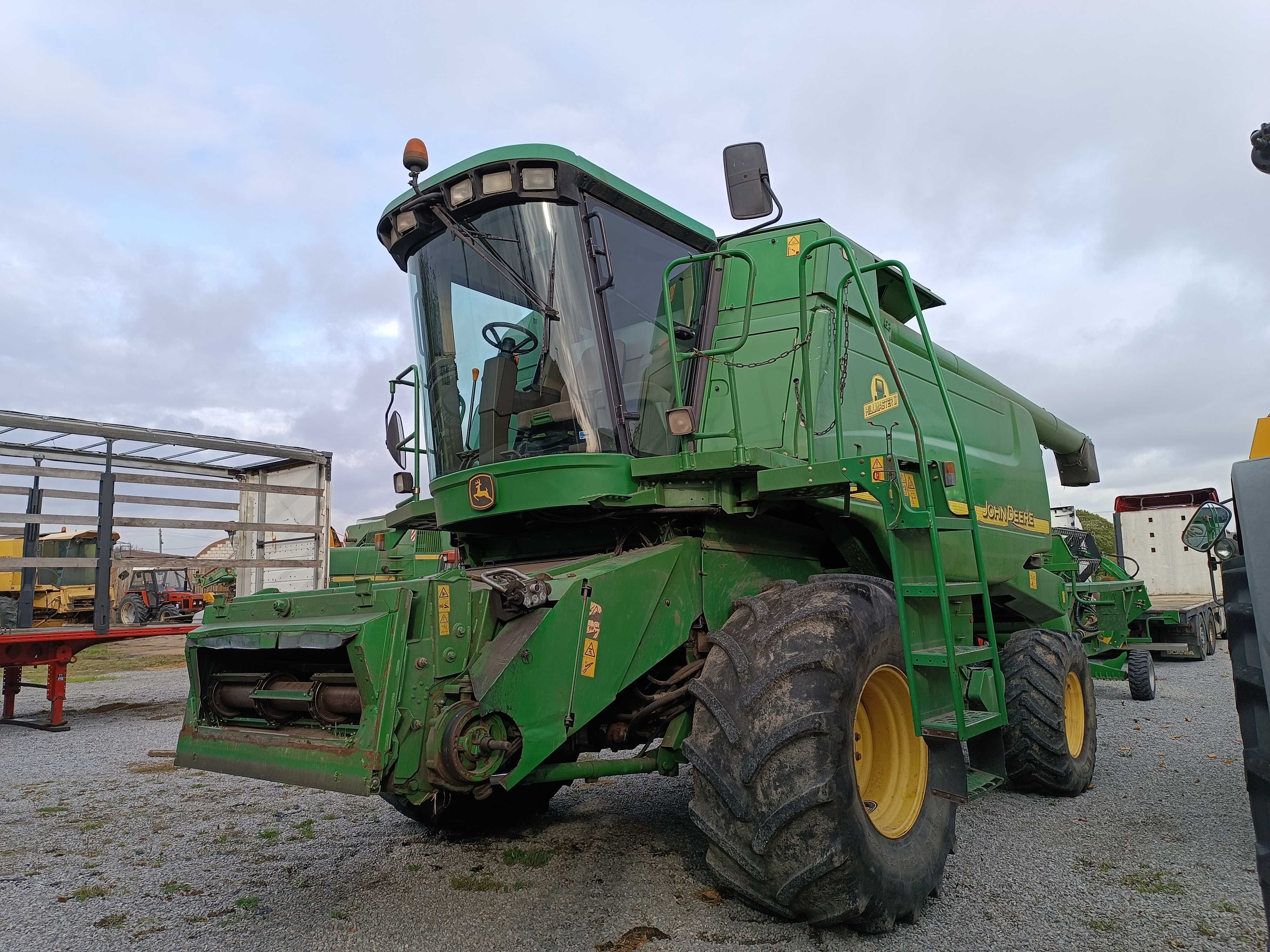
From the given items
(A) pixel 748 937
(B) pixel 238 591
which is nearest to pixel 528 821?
(A) pixel 748 937

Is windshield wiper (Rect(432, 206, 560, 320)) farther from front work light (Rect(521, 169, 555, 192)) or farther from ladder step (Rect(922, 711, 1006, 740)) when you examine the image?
ladder step (Rect(922, 711, 1006, 740))

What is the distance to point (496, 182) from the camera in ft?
13.6

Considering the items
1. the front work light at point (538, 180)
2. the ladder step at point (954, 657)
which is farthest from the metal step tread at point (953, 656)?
the front work light at point (538, 180)

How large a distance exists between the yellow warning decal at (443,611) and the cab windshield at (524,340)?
1083mm

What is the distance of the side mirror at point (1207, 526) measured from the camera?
2.94 metres

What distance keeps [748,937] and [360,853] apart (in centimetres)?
228

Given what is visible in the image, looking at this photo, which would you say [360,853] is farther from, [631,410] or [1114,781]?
[1114,781]

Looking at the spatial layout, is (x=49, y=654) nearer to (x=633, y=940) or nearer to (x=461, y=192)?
(x=461, y=192)

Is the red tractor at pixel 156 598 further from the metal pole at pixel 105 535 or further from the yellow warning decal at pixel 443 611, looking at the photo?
the yellow warning decal at pixel 443 611

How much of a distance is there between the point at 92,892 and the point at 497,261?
3.60 metres

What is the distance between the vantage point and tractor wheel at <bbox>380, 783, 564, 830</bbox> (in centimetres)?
465

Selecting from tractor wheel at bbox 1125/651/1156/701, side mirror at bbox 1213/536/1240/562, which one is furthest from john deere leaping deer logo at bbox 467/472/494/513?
tractor wheel at bbox 1125/651/1156/701

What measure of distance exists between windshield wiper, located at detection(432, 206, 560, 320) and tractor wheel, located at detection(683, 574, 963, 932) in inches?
67.4

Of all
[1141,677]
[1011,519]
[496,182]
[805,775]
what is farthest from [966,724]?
[1141,677]
